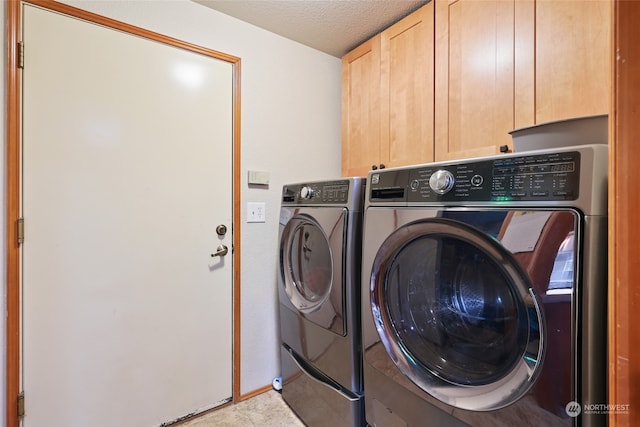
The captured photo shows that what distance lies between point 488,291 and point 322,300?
757mm

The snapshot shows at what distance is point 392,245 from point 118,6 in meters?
1.70

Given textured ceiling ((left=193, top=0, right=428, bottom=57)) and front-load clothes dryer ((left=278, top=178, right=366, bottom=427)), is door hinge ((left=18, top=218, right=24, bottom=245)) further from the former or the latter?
textured ceiling ((left=193, top=0, right=428, bottom=57))

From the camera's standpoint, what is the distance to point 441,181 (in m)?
0.90

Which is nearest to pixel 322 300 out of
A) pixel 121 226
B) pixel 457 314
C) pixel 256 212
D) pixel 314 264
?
pixel 314 264

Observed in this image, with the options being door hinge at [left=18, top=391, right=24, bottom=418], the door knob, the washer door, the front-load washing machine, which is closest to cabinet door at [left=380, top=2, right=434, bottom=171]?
the front-load washing machine

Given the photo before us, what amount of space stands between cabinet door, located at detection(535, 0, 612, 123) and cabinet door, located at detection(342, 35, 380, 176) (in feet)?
2.82

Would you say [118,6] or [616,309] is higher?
[118,6]

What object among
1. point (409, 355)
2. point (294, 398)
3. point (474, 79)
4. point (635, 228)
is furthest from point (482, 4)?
point (294, 398)

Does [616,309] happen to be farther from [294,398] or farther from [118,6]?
[118,6]

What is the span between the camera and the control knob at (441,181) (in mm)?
887

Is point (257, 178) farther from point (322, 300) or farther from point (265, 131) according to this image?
point (322, 300)

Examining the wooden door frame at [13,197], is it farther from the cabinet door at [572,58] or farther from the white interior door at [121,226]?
the cabinet door at [572,58]

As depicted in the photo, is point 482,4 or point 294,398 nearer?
point 482,4

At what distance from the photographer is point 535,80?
3.76 ft
